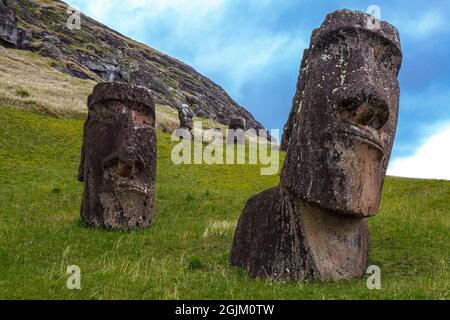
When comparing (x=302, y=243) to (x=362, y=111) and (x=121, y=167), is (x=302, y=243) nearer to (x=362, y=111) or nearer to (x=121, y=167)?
(x=362, y=111)

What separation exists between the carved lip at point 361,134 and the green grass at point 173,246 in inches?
92.5

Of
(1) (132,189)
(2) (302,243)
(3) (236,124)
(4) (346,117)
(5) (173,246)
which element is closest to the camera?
(4) (346,117)

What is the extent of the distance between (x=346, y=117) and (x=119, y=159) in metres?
7.68

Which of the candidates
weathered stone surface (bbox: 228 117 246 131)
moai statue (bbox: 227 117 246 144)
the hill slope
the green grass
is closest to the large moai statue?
the green grass

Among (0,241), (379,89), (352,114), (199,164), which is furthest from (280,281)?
(199,164)

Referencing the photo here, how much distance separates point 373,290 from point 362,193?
1.71 m

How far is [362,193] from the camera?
9180 mm

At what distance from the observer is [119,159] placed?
49.5ft

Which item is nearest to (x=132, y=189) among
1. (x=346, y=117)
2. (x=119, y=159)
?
(x=119, y=159)

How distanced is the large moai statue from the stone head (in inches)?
0.7

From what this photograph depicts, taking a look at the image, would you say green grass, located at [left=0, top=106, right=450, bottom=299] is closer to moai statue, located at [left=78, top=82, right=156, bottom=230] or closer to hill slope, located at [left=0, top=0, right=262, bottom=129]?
moai statue, located at [left=78, top=82, right=156, bottom=230]

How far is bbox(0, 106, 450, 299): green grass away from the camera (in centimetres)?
822

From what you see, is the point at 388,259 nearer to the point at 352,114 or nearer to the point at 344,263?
the point at 344,263
